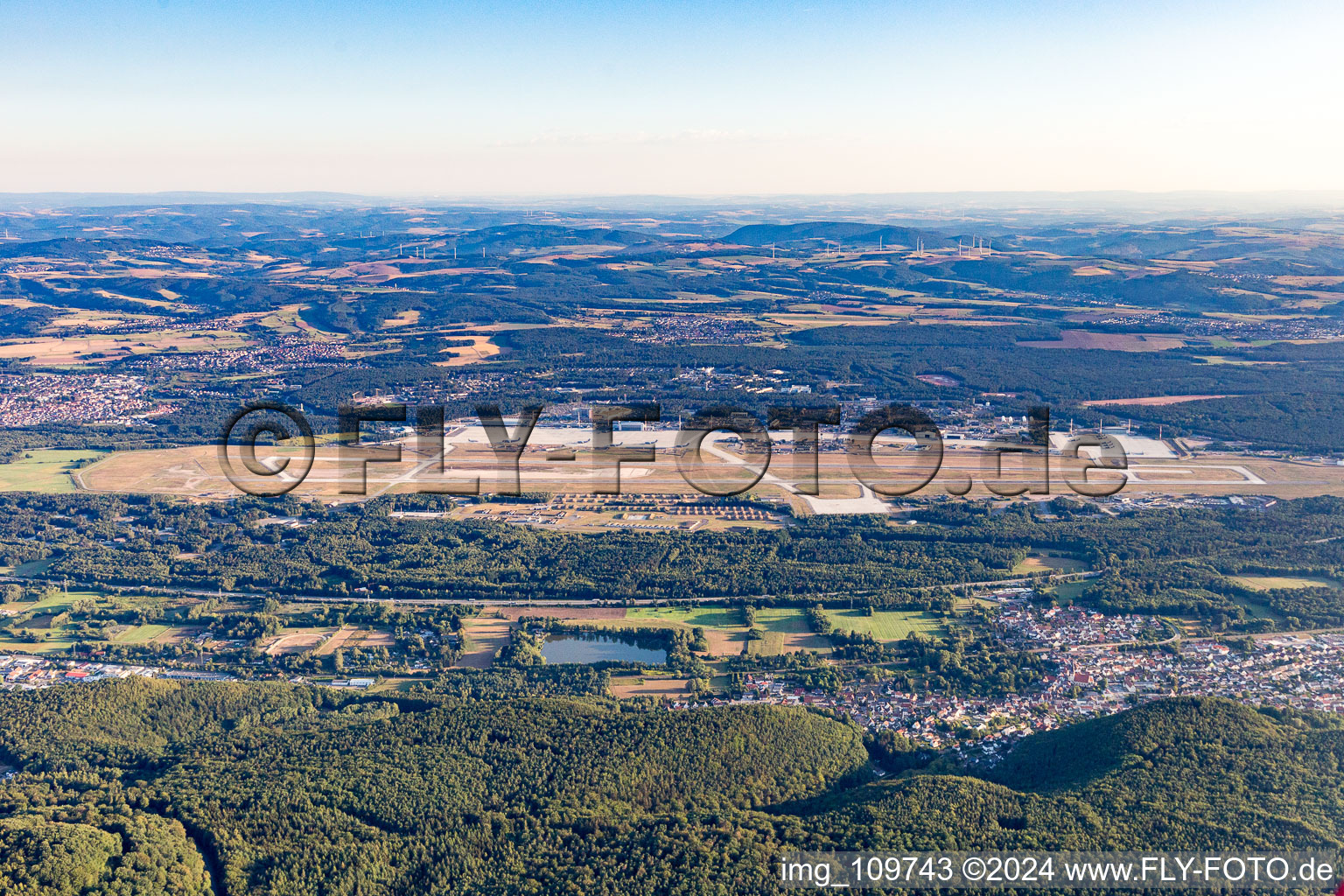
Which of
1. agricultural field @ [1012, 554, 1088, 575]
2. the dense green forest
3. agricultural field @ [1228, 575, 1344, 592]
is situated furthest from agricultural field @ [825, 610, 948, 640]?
agricultural field @ [1228, 575, 1344, 592]

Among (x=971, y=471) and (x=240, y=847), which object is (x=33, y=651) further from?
(x=971, y=471)

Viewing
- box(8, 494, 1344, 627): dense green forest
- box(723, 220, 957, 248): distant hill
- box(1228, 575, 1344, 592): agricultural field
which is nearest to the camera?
box(1228, 575, 1344, 592): agricultural field

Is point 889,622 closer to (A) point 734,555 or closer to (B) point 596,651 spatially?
(A) point 734,555

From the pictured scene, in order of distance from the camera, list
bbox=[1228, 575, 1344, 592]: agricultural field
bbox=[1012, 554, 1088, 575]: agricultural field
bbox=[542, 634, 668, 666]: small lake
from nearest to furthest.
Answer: bbox=[542, 634, 668, 666]: small lake < bbox=[1228, 575, 1344, 592]: agricultural field < bbox=[1012, 554, 1088, 575]: agricultural field

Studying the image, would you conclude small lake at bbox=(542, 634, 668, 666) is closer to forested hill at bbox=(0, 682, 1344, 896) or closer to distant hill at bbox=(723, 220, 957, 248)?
forested hill at bbox=(0, 682, 1344, 896)

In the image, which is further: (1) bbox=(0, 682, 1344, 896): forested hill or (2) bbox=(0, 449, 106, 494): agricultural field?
(2) bbox=(0, 449, 106, 494): agricultural field

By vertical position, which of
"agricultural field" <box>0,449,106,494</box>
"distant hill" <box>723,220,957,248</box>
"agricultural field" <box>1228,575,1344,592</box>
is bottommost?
"agricultural field" <box>1228,575,1344,592</box>

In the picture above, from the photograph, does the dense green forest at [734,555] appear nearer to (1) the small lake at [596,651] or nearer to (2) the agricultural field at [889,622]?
(2) the agricultural field at [889,622]
